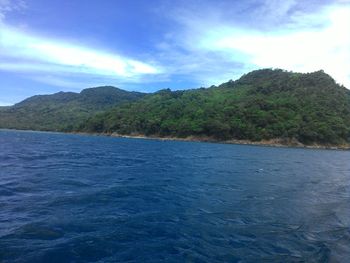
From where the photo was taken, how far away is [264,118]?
153 m

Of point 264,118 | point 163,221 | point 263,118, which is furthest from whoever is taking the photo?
point 263,118

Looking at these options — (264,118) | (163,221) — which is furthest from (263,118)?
(163,221)

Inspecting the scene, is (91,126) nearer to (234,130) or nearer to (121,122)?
(121,122)

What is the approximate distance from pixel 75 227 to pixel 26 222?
195cm

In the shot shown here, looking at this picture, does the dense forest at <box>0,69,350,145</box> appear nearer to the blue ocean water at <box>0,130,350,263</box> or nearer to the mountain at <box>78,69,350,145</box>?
the mountain at <box>78,69,350,145</box>

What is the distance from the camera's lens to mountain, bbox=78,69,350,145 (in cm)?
14175

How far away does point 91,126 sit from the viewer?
7633 inches

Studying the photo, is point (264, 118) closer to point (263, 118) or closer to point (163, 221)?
point (263, 118)

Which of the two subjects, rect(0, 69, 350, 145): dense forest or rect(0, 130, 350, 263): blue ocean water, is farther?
rect(0, 69, 350, 145): dense forest

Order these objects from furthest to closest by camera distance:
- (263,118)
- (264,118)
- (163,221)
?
(263,118)
(264,118)
(163,221)

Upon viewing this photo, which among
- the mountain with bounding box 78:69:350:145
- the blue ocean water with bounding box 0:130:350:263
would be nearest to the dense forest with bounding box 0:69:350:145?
the mountain with bounding box 78:69:350:145

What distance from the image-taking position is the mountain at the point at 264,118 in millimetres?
141750

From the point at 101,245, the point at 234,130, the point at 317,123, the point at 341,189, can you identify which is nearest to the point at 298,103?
the point at 317,123

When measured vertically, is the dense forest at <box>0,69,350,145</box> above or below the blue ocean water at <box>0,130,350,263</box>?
above
